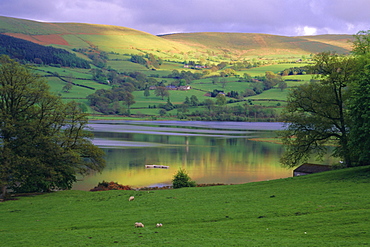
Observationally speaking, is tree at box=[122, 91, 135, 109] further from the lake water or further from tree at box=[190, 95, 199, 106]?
the lake water

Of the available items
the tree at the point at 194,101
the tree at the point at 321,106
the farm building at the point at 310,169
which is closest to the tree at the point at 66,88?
the tree at the point at 194,101

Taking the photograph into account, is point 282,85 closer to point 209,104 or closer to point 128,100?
point 209,104

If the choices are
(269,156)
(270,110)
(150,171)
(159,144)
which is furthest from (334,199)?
(270,110)

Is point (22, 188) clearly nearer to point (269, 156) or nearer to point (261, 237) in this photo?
point (261, 237)

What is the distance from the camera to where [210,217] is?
17.6m

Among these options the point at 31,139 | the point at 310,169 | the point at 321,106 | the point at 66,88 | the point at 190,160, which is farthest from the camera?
the point at 66,88

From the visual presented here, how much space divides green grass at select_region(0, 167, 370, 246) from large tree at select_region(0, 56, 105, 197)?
2.83 metres

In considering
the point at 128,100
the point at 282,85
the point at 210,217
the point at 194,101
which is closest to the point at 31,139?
the point at 210,217

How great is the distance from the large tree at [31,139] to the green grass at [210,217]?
112 inches

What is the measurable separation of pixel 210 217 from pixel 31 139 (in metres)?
18.1

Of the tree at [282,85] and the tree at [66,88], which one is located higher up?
the tree at [282,85]

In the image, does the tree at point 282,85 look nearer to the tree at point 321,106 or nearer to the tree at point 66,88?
the tree at point 66,88

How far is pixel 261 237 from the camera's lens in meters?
13.5

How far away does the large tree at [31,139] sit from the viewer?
2833 cm
